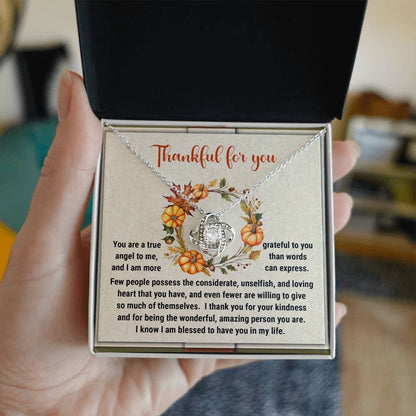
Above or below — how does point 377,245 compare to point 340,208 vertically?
above

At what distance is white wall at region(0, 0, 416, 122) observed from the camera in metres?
1.73

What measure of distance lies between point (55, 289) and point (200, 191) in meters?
0.28

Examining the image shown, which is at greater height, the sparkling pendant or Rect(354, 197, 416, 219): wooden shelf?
Rect(354, 197, 416, 219): wooden shelf

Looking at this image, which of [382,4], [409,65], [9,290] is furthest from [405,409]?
[382,4]

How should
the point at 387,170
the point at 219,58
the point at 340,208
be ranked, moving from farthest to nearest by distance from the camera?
the point at 387,170 → the point at 340,208 → the point at 219,58

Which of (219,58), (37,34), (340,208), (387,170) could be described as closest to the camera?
(219,58)

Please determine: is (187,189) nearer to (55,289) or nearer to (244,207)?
(244,207)

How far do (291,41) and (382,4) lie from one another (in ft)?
5.70

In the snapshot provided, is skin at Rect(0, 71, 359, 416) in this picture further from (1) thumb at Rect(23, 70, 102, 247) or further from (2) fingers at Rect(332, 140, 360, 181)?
(2) fingers at Rect(332, 140, 360, 181)

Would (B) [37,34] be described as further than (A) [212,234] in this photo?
Yes

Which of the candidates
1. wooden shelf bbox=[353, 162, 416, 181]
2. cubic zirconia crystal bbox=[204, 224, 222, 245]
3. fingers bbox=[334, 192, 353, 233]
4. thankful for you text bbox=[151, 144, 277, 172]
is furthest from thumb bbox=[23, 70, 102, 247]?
wooden shelf bbox=[353, 162, 416, 181]

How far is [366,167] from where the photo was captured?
1.89 metres

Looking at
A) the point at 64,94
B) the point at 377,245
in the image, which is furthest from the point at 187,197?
the point at 377,245

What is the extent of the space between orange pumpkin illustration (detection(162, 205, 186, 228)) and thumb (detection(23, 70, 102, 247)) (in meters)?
0.14
